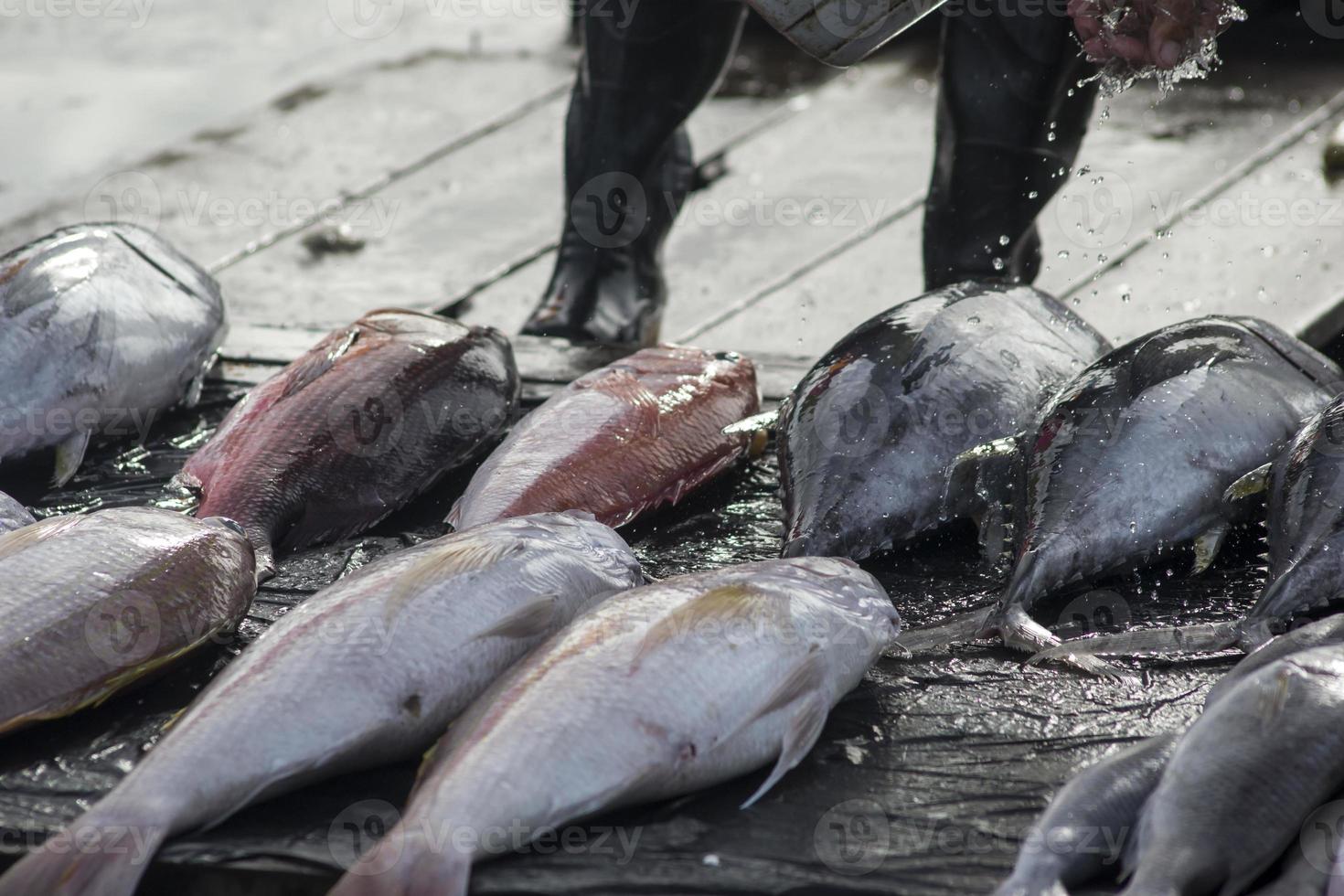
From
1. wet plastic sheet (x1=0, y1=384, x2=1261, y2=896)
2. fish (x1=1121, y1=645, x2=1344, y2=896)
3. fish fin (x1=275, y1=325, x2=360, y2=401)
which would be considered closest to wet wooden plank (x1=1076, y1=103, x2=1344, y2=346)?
wet plastic sheet (x1=0, y1=384, x2=1261, y2=896)

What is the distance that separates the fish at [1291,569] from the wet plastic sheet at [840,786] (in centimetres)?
5

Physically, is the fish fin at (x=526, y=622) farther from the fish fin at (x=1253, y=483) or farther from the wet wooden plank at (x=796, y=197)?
the wet wooden plank at (x=796, y=197)

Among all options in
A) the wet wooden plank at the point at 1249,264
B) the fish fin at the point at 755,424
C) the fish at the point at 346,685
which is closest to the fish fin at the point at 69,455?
the fish at the point at 346,685

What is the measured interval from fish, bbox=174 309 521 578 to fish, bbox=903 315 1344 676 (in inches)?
42.2

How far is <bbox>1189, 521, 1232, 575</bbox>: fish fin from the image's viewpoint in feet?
8.90

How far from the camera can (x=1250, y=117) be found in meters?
6.48

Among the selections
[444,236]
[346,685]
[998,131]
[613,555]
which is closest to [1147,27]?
[998,131]

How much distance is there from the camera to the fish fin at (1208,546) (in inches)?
107

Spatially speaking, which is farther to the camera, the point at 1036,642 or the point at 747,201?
the point at 747,201

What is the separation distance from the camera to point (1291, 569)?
2.46 meters

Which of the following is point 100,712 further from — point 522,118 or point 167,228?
point 522,118

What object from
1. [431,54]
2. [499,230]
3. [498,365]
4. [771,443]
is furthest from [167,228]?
[771,443]

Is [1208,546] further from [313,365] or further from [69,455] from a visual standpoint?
[69,455]

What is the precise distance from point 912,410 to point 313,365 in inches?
49.5
